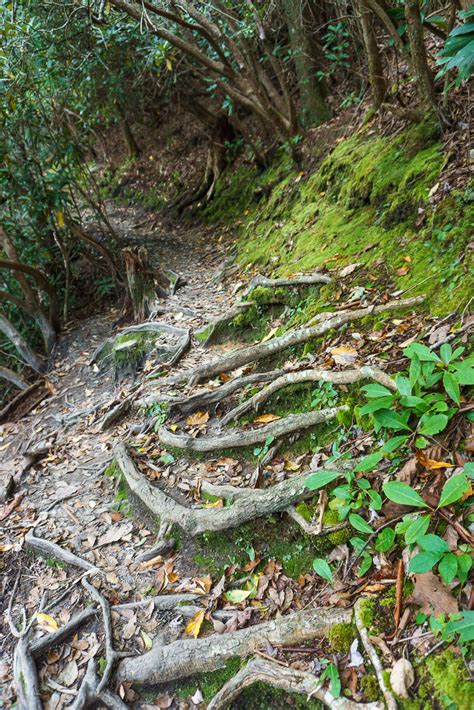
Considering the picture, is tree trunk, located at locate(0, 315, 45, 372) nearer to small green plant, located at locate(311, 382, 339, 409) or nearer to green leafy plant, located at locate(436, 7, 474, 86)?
small green plant, located at locate(311, 382, 339, 409)

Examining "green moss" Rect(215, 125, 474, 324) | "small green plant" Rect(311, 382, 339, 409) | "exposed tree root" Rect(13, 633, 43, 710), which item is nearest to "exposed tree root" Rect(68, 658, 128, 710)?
"exposed tree root" Rect(13, 633, 43, 710)

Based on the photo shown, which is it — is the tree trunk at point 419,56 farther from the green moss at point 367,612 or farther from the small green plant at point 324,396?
the green moss at point 367,612

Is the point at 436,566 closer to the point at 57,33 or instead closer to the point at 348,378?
the point at 348,378

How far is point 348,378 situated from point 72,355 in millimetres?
5787

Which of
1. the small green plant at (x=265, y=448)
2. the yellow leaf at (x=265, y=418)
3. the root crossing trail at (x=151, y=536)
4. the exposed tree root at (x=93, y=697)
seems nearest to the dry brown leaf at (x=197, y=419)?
the root crossing trail at (x=151, y=536)

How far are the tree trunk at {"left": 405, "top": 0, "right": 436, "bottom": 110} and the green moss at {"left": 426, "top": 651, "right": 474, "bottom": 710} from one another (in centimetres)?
474

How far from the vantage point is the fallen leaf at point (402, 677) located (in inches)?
79.4

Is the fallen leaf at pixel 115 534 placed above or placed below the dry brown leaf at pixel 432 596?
below

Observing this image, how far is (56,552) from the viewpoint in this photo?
3.85 m

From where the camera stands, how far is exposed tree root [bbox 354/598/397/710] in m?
2.02

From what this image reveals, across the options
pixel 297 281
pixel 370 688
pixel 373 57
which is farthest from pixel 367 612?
A: pixel 373 57

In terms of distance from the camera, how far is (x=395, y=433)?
2.80 m

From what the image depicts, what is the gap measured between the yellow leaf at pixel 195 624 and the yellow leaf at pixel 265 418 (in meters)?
1.51

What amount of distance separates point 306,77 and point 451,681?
8.97 m
